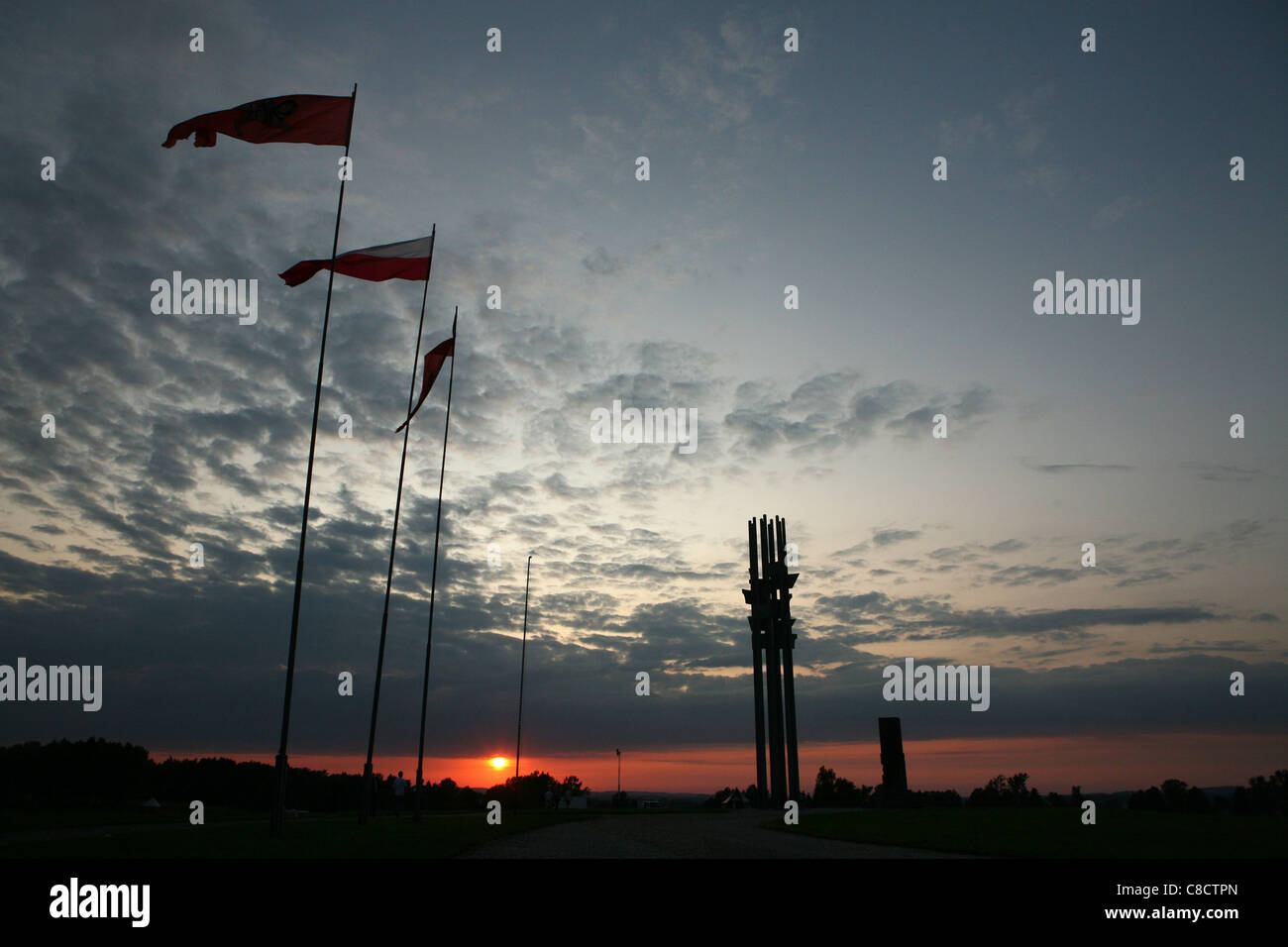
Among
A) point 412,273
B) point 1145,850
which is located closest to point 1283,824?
point 1145,850

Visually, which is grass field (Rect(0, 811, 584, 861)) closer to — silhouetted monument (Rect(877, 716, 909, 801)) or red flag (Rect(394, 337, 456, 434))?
red flag (Rect(394, 337, 456, 434))

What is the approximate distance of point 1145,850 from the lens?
15.1 m

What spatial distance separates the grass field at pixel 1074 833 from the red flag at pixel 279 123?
80.6ft

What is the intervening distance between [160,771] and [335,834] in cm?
Result: 8748

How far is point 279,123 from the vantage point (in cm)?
2152

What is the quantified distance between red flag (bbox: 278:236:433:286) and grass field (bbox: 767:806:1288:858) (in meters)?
Answer: 21.3

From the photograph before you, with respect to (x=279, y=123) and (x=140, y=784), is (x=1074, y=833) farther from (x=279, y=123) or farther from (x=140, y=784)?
(x=140, y=784)

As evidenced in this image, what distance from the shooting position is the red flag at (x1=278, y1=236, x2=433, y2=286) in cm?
2253
